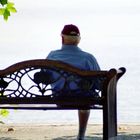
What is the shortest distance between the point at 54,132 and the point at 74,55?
5.21 feet

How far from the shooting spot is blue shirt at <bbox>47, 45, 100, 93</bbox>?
6.68 meters

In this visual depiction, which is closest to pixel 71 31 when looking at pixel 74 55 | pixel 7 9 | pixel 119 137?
pixel 74 55

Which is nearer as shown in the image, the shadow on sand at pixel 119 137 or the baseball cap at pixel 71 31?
the baseball cap at pixel 71 31

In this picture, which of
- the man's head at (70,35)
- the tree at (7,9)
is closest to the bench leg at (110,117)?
the man's head at (70,35)

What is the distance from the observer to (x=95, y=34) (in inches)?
1248

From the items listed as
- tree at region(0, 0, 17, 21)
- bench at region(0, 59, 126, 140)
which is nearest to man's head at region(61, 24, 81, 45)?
tree at region(0, 0, 17, 21)

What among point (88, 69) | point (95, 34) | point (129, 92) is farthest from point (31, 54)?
point (88, 69)

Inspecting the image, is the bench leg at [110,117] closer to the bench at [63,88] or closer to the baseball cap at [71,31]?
the bench at [63,88]

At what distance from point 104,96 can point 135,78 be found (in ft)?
27.5

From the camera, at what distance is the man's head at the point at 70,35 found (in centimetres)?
696

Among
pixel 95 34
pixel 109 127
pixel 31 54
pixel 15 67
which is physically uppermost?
pixel 95 34

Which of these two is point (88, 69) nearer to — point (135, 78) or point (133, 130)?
point (133, 130)

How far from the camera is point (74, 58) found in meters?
6.77

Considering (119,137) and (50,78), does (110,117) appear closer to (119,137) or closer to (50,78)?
(50,78)
